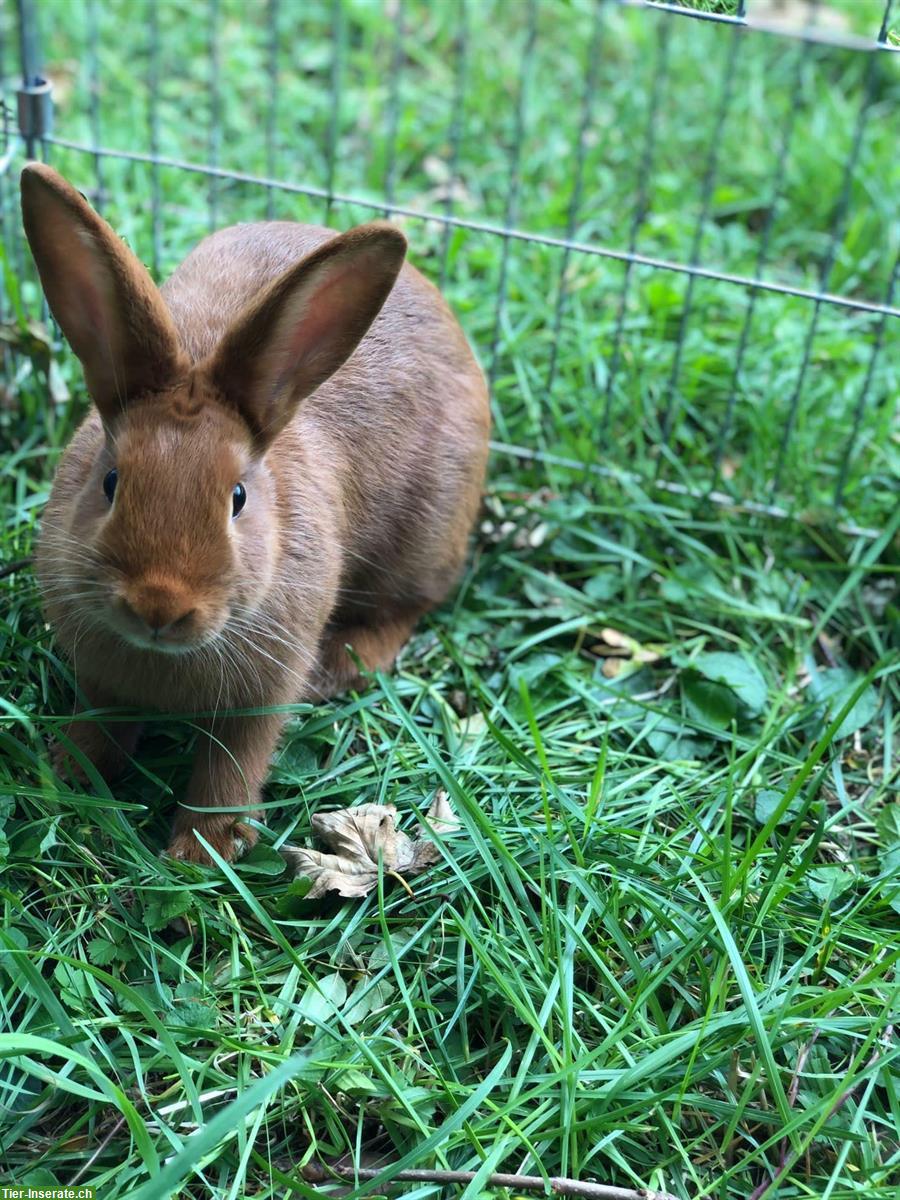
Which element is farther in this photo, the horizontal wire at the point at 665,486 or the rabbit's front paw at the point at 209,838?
the horizontal wire at the point at 665,486

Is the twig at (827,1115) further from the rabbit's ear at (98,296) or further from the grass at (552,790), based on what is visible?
the rabbit's ear at (98,296)

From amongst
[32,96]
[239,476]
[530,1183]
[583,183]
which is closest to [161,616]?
[239,476]

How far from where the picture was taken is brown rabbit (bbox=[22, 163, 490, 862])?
2.56m

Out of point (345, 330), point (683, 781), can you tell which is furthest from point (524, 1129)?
point (345, 330)

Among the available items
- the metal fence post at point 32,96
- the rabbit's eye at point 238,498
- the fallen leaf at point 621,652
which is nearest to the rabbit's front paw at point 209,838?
the rabbit's eye at point 238,498

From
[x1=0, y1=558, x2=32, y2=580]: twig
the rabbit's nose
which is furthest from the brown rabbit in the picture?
[x1=0, y1=558, x2=32, y2=580]: twig

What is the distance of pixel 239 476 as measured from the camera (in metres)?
2.73

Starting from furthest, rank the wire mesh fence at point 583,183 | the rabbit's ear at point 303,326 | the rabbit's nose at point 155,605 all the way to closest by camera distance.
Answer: the wire mesh fence at point 583,183 → the rabbit's ear at point 303,326 → the rabbit's nose at point 155,605

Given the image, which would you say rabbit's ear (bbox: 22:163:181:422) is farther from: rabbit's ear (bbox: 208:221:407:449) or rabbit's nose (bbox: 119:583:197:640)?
rabbit's nose (bbox: 119:583:197:640)

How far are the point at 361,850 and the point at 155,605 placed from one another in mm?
830

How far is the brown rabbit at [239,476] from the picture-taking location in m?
2.56

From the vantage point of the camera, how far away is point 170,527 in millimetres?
2520

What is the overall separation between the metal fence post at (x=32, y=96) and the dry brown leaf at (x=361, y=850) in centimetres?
227

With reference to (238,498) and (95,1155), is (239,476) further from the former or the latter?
(95,1155)
